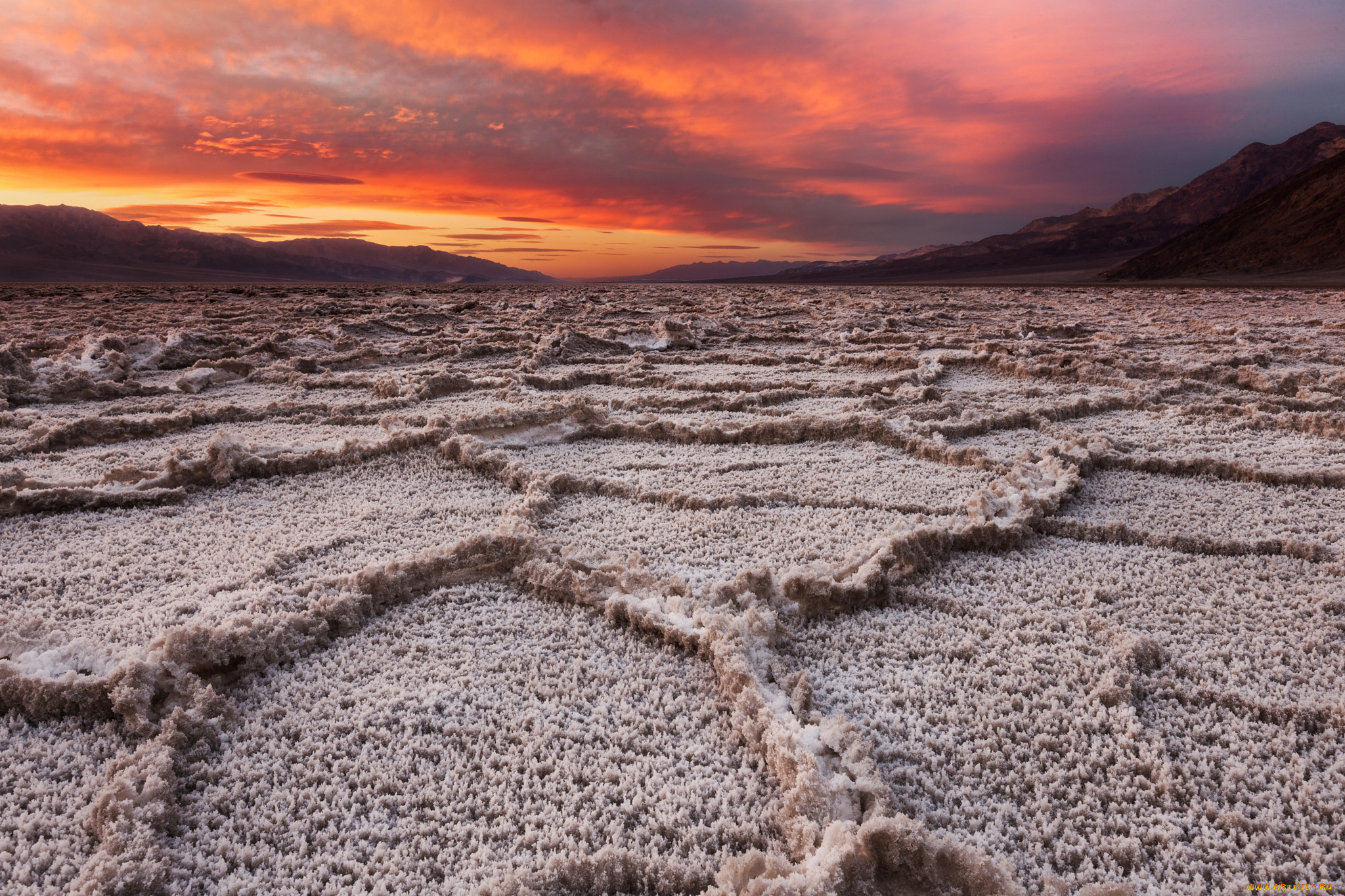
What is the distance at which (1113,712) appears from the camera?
1.37 metres

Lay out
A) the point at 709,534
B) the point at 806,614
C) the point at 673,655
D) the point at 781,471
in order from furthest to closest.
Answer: the point at 781,471 → the point at 709,534 → the point at 806,614 → the point at 673,655

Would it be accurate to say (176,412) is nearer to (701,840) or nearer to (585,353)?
(585,353)

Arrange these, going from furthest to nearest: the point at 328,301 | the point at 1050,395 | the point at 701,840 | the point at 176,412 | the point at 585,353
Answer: the point at 328,301
the point at 585,353
the point at 1050,395
the point at 176,412
the point at 701,840

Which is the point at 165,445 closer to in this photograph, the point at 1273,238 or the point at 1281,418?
the point at 1281,418

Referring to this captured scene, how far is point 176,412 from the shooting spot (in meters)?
3.88

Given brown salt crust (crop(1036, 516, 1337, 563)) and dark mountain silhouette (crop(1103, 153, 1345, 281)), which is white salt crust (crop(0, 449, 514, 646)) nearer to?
brown salt crust (crop(1036, 516, 1337, 563))

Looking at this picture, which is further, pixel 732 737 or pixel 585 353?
pixel 585 353

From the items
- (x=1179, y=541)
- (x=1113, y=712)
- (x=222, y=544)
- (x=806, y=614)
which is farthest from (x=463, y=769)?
(x=1179, y=541)

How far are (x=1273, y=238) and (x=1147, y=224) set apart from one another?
63.7m

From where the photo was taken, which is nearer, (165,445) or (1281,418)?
(165,445)

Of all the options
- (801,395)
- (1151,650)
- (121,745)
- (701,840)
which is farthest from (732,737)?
(801,395)

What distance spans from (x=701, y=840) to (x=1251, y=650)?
141 centimetres

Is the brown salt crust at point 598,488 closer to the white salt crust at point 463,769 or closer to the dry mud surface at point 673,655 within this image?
the dry mud surface at point 673,655

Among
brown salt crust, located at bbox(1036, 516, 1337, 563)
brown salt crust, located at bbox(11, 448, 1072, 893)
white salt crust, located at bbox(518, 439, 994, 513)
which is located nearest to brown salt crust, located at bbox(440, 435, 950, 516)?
white salt crust, located at bbox(518, 439, 994, 513)
